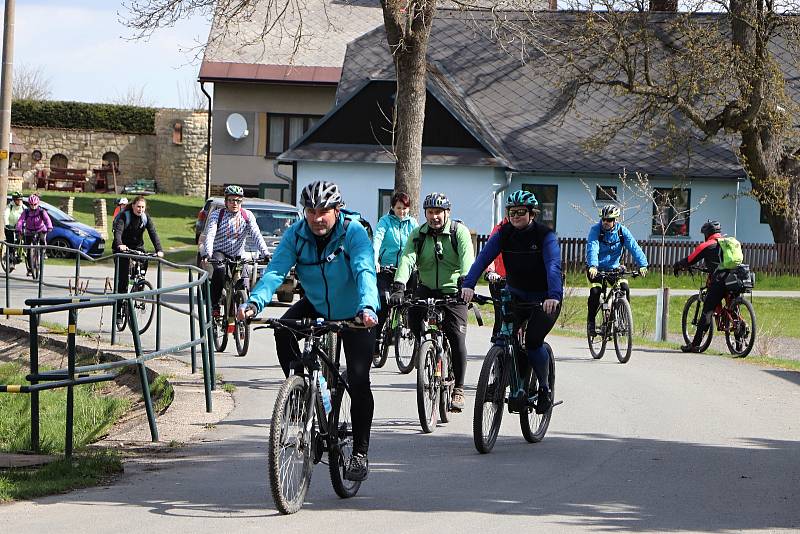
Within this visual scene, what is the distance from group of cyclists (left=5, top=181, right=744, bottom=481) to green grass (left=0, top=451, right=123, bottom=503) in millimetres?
1592

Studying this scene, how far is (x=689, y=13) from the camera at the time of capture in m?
33.8

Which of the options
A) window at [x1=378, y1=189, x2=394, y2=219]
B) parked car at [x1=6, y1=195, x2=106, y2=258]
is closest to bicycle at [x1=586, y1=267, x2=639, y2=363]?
parked car at [x1=6, y1=195, x2=106, y2=258]

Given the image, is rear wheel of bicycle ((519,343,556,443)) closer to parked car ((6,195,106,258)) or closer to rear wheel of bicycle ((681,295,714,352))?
rear wheel of bicycle ((681,295,714,352))

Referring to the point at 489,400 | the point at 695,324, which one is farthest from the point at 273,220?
the point at 489,400

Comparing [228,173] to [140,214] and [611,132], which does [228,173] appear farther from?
[140,214]

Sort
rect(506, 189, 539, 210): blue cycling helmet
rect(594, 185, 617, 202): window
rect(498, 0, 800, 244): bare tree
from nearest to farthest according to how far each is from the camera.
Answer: rect(506, 189, 539, 210): blue cycling helmet → rect(498, 0, 800, 244): bare tree → rect(594, 185, 617, 202): window

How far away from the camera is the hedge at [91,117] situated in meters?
64.6

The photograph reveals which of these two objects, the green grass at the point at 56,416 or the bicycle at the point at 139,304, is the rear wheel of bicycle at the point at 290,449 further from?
the bicycle at the point at 139,304

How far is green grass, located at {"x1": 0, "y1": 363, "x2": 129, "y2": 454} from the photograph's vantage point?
1235 cm

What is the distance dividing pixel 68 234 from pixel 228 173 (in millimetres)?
20056

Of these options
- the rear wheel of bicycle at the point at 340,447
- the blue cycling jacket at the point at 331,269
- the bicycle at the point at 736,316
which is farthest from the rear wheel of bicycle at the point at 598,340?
the blue cycling jacket at the point at 331,269

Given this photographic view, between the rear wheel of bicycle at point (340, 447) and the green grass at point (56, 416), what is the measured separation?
3.64 meters

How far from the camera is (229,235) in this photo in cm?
1566

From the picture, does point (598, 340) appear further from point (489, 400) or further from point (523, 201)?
point (489, 400)
